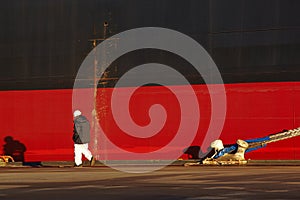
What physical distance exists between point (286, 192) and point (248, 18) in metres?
10.9

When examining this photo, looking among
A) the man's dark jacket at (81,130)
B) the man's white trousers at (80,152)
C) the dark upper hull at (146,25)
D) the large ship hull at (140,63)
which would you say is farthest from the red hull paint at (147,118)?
the man's white trousers at (80,152)

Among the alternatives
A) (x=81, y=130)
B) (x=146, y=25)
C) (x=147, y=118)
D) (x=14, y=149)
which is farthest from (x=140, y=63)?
(x=14, y=149)

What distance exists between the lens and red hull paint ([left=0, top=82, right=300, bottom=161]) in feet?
67.2

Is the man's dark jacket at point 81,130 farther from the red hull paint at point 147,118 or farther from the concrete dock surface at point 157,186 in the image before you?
the concrete dock surface at point 157,186

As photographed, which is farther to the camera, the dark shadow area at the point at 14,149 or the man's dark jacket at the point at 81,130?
the dark shadow area at the point at 14,149

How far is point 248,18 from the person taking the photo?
21.2 m

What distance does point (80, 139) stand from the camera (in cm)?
2081

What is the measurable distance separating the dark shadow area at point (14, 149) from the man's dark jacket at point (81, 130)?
2.18 m

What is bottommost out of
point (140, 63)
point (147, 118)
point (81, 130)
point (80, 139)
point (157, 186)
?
point (157, 186)

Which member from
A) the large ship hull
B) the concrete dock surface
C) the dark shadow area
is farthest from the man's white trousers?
the concrete dock surface

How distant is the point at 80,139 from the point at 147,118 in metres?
1.89

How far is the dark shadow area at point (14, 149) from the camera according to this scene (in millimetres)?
22500

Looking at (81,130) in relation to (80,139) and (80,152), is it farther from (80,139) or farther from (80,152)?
(80,152)

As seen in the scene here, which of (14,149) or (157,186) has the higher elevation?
(14,149)
